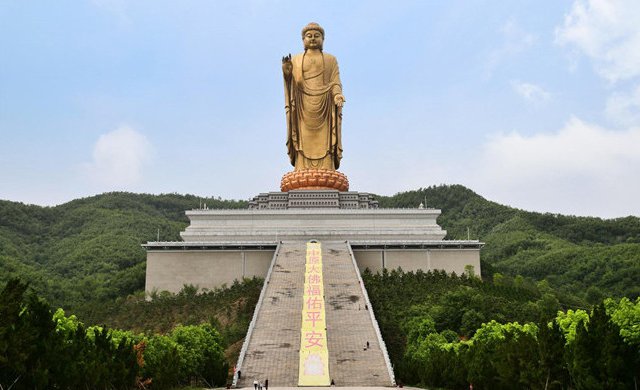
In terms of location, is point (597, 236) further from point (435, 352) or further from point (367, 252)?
point (435, 352)

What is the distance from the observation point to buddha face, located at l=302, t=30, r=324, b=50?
3008 centimetres

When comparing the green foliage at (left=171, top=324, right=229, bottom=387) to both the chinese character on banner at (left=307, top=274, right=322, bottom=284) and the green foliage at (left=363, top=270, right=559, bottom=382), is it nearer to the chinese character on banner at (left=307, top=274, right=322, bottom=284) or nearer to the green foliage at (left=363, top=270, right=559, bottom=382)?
the green foliage at (left=363, top=270, right=559, bottom=382)

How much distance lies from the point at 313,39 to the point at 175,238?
18.7 metres

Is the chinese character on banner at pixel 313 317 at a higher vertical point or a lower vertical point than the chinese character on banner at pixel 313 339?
higher


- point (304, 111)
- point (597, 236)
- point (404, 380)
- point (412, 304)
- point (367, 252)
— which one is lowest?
point (404, 380)

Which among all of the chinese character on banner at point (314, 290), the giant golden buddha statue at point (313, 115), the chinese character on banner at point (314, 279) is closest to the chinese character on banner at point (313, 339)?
the chinese character on banner at point (314, 290)

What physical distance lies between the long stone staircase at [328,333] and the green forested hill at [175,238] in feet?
23.6

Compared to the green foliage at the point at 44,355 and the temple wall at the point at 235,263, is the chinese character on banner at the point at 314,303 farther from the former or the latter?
the green foliage at the point at 44,355

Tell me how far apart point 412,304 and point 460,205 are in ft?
137

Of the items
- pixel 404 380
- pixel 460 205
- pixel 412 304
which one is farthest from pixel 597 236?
pixel 404 380

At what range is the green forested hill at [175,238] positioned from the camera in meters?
28.1

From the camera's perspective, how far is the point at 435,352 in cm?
1397

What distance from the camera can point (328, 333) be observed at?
51.4 ft

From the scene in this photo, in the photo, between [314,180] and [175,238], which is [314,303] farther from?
[175,238]
